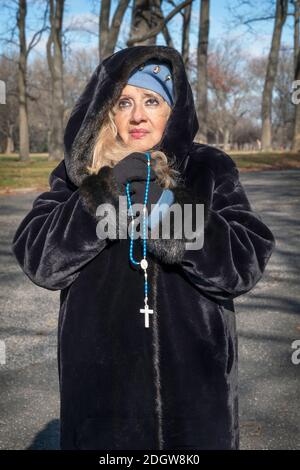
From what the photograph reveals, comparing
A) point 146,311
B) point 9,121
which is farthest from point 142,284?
point 9,121

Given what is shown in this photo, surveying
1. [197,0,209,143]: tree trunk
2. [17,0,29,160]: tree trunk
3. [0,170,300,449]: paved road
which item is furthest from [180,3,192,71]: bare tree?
[0,170,300,449]: paved road

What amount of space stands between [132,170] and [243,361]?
2792 mm

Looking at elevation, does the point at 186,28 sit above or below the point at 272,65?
above

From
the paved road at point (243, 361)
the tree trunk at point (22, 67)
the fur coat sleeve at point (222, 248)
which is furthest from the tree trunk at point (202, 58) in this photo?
the fur coat sleeve at point (222, 248)

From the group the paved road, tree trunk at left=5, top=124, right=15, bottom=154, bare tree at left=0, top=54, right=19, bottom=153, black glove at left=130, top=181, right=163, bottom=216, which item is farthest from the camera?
tree trunk at left=5, top=124, right=15, bottom=154

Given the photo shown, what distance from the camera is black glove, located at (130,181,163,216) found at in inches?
66.1

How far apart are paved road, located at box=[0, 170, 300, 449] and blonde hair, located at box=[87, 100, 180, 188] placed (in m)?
1.88

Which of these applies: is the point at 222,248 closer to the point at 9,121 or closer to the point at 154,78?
the point at 154,78

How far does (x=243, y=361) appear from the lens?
13.5ft

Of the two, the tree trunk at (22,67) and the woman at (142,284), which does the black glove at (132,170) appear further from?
the tree trunk at (22,67)

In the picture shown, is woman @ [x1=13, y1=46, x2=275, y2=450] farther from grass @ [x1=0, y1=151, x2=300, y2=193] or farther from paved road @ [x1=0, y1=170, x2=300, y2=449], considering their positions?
grass @ [x1=0, y1=151, x2=300, y2=193]

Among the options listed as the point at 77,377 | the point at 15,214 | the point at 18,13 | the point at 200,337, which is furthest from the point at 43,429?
the point at 18,13
